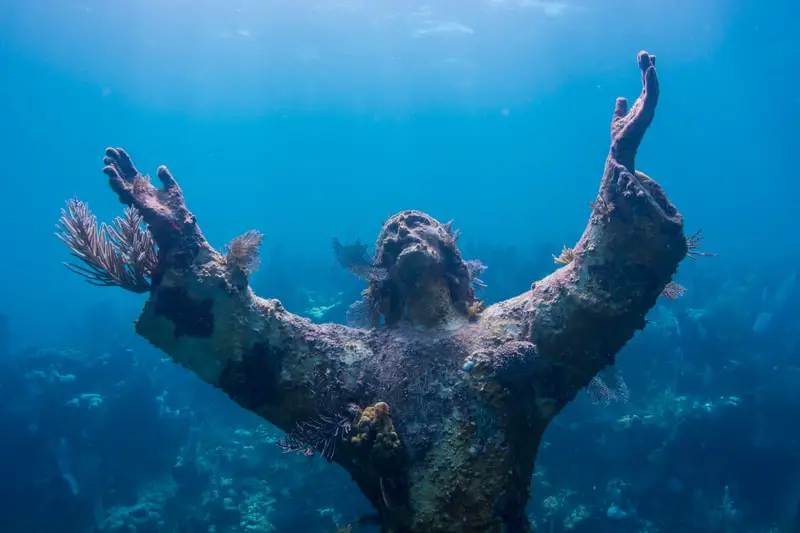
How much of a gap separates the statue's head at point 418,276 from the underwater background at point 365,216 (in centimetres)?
187

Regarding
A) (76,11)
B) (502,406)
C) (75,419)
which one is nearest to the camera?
(502,406)

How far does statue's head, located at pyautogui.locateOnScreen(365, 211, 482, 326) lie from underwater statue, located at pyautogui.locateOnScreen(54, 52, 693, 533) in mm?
68

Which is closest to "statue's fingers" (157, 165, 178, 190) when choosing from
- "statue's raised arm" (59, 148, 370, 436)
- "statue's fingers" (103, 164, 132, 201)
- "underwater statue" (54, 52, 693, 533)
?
"underwater statue" (54, 52, 693, 533)

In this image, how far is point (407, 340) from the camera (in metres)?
4.01

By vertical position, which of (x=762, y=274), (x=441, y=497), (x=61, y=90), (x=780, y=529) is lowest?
(x=441, y=497)

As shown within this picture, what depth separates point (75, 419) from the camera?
46.5 ft

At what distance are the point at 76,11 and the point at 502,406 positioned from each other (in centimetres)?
4335

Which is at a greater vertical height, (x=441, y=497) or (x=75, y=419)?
(x=75, y=419)

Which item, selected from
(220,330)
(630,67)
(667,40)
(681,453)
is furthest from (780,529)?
(630,67)

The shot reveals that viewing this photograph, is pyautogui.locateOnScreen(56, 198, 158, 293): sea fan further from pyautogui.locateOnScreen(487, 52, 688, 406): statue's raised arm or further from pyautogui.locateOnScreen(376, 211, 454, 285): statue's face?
pyautogui.locateOnScreen(487, 52, 688, 406): statue's raised arm

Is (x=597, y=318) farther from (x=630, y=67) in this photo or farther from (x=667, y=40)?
(x=630, y=67)

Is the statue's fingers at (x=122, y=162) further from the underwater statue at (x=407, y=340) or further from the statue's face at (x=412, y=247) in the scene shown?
the statue's face at (x=412, y=247)

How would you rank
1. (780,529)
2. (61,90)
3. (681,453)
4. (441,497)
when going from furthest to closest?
1. (61,90)
2. (681,453)
3. (780,529)
4. (441,497)

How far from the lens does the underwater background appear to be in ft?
35.0
